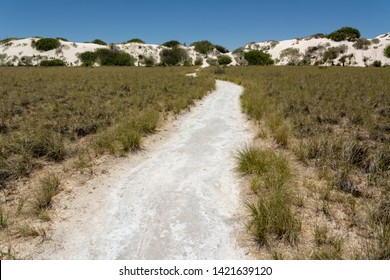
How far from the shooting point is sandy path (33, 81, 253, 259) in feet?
12.2

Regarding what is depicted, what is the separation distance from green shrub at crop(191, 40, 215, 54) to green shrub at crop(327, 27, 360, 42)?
121ft

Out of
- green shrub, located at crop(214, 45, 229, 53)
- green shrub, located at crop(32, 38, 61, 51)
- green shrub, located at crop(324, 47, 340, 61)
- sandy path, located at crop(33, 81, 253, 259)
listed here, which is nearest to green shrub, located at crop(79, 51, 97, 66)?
green shrub, located at crop(32, 38, 61, 51)

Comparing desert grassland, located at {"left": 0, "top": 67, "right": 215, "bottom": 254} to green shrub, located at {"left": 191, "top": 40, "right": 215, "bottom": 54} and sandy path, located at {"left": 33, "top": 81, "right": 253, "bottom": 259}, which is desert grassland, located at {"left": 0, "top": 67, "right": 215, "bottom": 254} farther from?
green shrub, located at {"left": 191, "top": 40, "right": 215, "bottom": 54}

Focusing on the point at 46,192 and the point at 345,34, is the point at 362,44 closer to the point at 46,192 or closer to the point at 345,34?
the point at 345,34

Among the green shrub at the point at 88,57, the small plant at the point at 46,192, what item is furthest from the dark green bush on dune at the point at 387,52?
the green shrub at the point at 88,57

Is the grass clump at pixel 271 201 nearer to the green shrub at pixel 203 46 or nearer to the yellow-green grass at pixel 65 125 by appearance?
the yellow-green grass at pixel 65 125

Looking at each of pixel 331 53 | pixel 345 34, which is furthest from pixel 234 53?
pixel 345 34

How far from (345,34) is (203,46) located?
139 ft

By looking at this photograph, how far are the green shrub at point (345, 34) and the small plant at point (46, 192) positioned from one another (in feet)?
261

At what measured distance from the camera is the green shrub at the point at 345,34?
67713 millimetres
